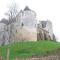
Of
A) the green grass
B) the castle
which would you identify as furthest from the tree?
the green grass

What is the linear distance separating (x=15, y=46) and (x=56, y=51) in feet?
1.65

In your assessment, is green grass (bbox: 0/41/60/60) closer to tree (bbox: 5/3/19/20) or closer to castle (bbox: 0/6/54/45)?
castle (bbox: 0/6/54/45)

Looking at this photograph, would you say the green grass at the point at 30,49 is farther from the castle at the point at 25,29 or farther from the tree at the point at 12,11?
the tree at the point at 12,11

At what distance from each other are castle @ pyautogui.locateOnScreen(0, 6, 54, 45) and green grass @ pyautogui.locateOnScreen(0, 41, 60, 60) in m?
0.06

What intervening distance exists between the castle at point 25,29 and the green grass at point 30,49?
0.06m

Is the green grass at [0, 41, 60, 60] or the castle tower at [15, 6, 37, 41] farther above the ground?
the castle tower at [15, 6, 37, 41]

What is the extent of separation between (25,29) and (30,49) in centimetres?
26

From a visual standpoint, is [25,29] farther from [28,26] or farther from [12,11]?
[12,11]

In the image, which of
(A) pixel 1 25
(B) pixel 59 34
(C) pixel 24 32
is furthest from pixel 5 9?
(B) pixel 59 34

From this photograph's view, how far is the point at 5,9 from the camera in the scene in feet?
8.29

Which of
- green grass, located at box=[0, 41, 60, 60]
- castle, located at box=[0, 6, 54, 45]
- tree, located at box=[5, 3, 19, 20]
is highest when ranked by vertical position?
tree, located at box=[5, 3, 19, 20]

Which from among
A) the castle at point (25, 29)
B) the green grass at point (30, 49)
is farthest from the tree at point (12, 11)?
the green grass at point (30, 49)

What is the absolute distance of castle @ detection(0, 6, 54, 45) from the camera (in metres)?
2.43

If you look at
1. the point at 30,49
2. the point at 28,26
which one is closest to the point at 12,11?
the point at 28,26
